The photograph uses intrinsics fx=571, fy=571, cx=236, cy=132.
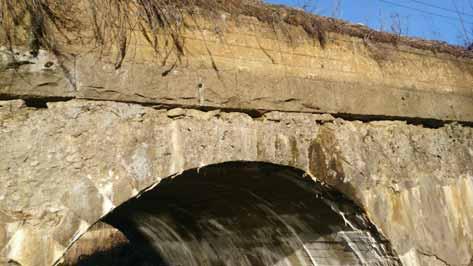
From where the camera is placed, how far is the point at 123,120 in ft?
7.89

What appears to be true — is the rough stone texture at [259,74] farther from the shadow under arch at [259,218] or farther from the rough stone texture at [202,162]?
the shadow under arch at [259,218]

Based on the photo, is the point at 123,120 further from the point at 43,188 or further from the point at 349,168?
the point at 349,168

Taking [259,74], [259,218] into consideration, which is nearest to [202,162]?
[259,74]

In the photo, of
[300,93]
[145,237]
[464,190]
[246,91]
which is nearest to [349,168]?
[300,93]

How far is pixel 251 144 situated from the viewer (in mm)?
2783

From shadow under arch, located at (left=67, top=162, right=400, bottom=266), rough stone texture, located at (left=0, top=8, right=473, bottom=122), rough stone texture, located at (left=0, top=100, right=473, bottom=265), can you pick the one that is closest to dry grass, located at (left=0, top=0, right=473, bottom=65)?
rough stone texture, located at (left=0, top=8, right=473, bottom=122)

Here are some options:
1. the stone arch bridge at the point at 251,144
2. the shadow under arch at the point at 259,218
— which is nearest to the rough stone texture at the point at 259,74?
the stone arch bridge at the point at 251,144

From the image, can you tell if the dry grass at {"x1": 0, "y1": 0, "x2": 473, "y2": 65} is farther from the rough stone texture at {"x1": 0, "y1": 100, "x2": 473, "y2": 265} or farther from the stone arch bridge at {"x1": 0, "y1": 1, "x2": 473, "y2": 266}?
the rough stone texture at {"x1": 0, "y1": 100, "x2": 473, "y2": 265}

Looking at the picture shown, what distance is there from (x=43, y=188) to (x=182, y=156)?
2.06 feet

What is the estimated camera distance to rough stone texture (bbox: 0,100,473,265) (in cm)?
212

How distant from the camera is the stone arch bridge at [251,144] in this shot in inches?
85.9

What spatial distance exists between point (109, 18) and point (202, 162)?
29.5 inches

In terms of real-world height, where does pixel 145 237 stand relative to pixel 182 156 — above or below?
below

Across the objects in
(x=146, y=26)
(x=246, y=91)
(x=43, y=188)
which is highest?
(x=146, y=26)
